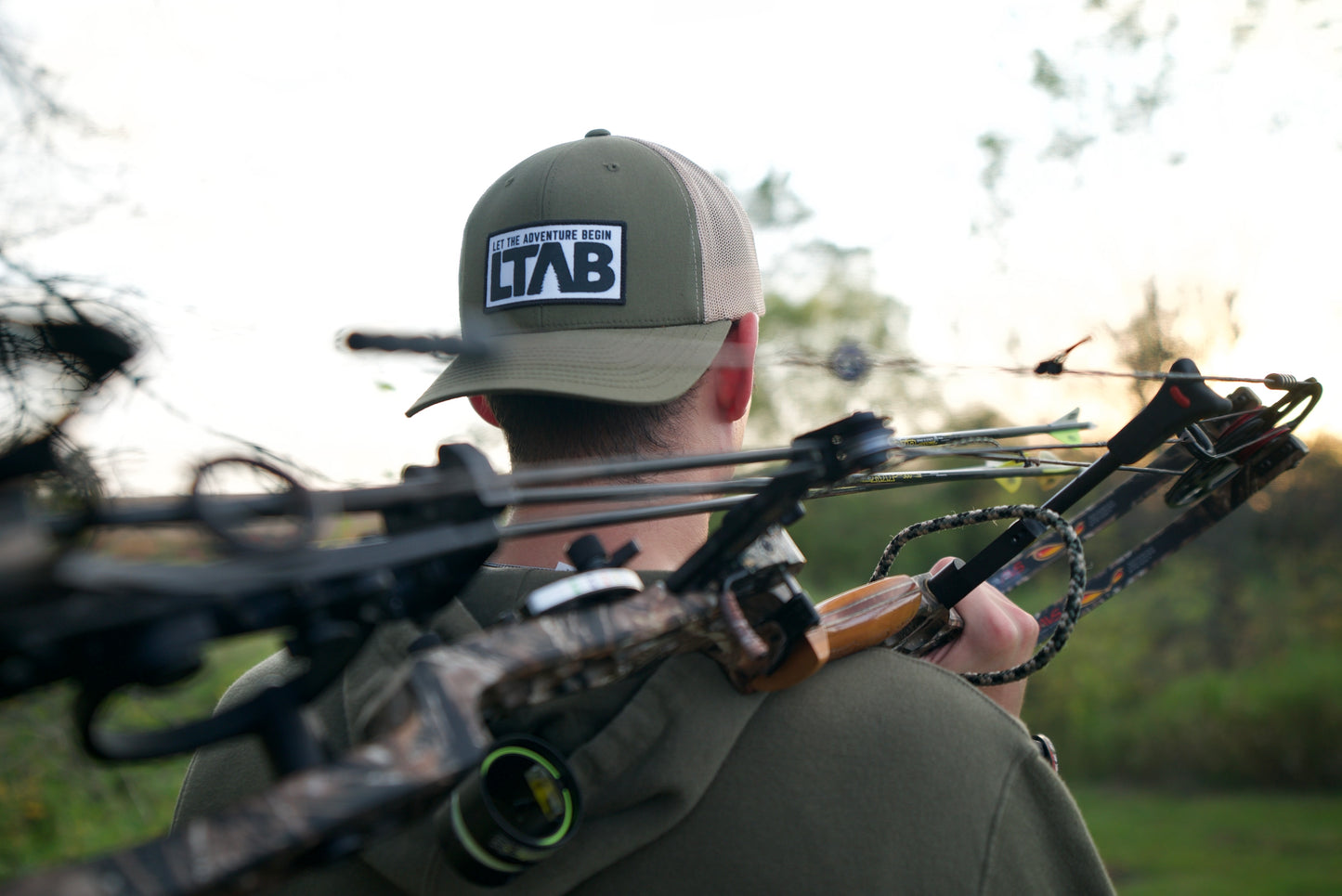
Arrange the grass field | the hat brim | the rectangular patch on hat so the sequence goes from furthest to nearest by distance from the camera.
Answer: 1. the grass field
2. the rectangular patch on hat
3. the hat brim

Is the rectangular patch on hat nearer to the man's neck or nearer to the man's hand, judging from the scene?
the man's neck

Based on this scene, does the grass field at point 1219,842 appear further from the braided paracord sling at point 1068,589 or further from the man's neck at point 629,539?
the man's neck at point 629,539

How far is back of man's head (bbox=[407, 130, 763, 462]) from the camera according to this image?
1698 mm

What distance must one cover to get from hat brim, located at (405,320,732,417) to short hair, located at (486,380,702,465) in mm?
55

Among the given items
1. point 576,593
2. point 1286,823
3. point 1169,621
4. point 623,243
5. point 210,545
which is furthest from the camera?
point 1169,621

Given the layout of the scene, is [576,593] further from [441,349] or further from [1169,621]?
[1169,621]

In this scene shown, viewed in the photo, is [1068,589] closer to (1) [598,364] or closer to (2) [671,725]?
(2) [671,725]

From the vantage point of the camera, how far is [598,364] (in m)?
1.68

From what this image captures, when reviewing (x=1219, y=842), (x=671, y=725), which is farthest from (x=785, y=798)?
(x=1219, y=842)

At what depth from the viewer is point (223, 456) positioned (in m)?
0.98

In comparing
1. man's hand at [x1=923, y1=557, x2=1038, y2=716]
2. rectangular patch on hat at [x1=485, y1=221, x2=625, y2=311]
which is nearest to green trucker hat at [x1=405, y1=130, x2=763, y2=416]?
rectangular patch on hat at [x1=485, y1=221, x2=625, y2=311]

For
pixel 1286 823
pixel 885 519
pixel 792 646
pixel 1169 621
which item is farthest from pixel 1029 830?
pixel 885 519

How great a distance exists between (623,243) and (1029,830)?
46.4 inches

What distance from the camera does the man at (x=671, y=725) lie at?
134cm
